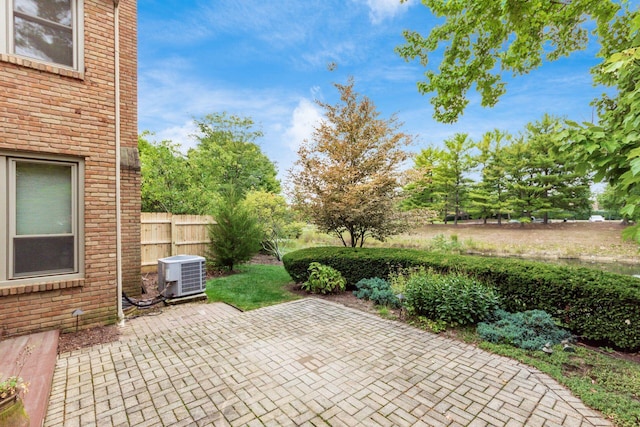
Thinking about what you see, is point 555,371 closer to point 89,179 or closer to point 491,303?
point 491,303

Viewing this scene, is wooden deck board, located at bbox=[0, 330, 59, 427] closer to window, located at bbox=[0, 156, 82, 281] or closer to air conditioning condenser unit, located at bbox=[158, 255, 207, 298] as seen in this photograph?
window, located at bbox=[0, 156, 82, 281]

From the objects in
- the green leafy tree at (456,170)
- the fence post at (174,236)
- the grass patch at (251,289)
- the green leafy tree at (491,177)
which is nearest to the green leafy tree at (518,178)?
the green leafy tree at (491,177)

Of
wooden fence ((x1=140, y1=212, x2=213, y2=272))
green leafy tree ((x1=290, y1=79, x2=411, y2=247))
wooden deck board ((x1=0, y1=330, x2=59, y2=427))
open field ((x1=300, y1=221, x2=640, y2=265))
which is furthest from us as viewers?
open field ((x1=300, y1=221, x2=640, y2=265))

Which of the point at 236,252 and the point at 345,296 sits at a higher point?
the point at 236,252

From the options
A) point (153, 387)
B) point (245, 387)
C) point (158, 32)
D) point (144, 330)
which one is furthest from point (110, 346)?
Result: point (158, 32)

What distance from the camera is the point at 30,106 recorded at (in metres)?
3.58

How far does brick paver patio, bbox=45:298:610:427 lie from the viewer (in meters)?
2.26

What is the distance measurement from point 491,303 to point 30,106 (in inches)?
281

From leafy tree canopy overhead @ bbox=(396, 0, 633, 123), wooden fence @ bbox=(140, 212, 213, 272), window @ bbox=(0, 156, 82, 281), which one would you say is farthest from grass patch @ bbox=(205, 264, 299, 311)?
leafy tree canopy overhead @ bbox=(396, 0, 633, 123)

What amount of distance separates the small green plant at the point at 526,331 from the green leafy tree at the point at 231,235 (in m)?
6.52

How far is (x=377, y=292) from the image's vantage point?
5.44 m

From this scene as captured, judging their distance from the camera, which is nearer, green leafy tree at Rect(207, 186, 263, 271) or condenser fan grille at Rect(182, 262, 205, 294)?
condenser fan grille at Rect(182, 262, 205, 294)

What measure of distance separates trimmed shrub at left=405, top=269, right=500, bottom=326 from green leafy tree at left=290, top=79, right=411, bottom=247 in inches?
118

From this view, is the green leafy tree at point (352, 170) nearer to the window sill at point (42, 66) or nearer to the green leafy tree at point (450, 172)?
Result: the window sill at point (42, 66)
